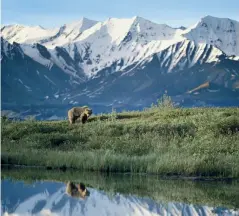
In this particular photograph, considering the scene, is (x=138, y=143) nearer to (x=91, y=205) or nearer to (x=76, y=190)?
(x=76, y=190)

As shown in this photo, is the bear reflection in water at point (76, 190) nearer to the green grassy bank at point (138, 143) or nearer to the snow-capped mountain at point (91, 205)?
the snow-capped mountain at point (91, 205)

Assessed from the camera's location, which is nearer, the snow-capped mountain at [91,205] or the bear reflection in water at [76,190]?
the snow-capped mountain at [91,205]

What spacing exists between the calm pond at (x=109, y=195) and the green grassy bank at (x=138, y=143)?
1.17m

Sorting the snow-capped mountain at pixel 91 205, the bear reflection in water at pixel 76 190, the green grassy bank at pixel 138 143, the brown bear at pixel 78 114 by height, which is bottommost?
the snow-capped mountain at pixel 91 205

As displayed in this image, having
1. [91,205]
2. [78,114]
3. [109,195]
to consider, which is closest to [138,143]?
[109,195]

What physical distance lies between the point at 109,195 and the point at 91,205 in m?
2.28

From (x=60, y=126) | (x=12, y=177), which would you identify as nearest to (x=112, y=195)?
(x=12, y=177)

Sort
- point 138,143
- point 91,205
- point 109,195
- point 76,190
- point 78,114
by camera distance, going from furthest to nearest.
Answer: point 78,114, point 138,143, point 76,190, point 109,195, point 91,205

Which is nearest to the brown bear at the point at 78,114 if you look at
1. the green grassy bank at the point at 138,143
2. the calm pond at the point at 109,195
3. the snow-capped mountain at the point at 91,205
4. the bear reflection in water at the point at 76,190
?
the green grassy bank at the point at 138,143

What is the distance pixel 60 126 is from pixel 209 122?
8.77 meters

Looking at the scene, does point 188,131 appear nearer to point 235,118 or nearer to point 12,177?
point 235,118

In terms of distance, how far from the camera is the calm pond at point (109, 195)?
18703 millimetres

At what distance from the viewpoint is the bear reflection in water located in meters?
21.0

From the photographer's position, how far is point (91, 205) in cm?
1919
